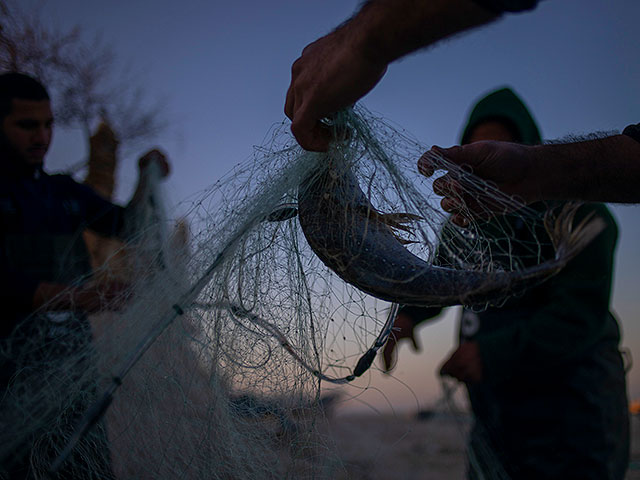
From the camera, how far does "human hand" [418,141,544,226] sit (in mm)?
1706

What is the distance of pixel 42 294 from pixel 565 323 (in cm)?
362

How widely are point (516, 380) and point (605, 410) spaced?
1.94ft

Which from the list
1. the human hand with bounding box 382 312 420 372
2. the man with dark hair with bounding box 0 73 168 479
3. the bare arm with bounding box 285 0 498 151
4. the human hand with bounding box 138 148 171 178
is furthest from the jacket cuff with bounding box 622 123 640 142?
the human hand with bounding box 138 148 171 178

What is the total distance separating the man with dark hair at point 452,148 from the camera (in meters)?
1.20

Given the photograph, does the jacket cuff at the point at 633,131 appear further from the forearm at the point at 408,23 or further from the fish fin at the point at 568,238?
the forearm at the point at 408,23

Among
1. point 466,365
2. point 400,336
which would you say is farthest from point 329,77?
point 400,336

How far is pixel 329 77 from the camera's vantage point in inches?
52.5

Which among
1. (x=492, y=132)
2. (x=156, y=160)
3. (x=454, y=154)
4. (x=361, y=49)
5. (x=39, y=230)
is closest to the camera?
(x=361, y=49)

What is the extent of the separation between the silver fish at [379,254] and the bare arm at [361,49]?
0.21m

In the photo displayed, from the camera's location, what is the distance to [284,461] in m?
1.96

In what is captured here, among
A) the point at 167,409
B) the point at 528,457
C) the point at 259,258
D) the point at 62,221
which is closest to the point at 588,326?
the point at 528,457

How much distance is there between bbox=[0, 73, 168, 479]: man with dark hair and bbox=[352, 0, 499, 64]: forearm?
1707 mm

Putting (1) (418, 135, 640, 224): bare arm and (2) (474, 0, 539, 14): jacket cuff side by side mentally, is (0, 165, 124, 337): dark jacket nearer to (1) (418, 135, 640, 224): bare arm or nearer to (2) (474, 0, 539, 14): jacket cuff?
(1) (418, 135, 640, 224): bare arm

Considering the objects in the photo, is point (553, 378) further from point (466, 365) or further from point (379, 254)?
point (379, 254)
